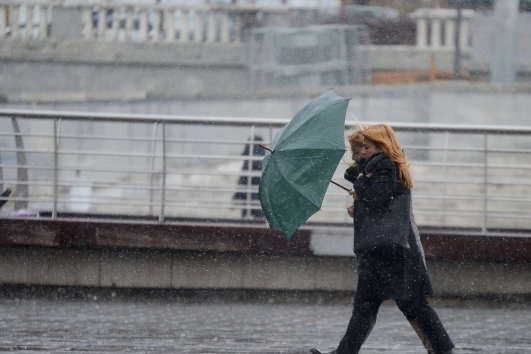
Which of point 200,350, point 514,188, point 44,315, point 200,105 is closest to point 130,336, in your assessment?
point 200,350

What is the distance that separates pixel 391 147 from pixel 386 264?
0.74m

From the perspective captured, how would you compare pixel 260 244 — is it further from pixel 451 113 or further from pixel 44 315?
pixel 451 113

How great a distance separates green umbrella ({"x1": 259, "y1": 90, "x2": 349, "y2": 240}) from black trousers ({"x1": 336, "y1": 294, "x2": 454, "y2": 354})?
702 mm

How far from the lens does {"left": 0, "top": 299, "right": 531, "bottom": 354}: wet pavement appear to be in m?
9.68

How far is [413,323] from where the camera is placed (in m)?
8.73

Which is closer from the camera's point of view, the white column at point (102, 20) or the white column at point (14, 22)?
the white column at point (14, 22)

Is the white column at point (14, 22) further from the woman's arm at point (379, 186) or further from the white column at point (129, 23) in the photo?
the woman's arm at point (379, 186)

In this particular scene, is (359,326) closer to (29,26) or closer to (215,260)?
(215,260)

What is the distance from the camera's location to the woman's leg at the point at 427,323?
865 cm

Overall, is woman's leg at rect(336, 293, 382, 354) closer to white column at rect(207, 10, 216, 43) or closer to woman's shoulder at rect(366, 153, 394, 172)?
woman's shoulder at rect(366, 153, 394, 172)

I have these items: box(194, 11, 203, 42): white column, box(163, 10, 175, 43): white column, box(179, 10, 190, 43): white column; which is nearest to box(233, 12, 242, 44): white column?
box(194, 11, 203, 42): white column

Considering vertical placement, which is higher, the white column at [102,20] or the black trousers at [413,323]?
the white column at [102,20]

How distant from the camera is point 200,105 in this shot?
98.9ft

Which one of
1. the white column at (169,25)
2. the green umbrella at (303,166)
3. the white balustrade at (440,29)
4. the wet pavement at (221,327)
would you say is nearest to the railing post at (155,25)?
the white column at (169,25)
